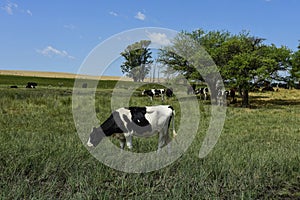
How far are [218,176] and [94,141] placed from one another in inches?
139

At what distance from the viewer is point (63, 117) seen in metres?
16.1

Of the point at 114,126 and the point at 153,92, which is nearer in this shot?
the point at 114,126

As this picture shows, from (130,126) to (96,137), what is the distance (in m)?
0.92

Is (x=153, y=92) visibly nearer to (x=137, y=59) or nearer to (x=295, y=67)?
(x=295, y=67)

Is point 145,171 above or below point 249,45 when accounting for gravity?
below

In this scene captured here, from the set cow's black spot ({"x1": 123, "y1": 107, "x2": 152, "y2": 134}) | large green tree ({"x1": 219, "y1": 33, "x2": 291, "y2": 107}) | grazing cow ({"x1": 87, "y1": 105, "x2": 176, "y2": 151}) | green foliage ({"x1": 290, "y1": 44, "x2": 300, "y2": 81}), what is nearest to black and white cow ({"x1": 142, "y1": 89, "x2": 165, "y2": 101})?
large green tree ({"x1": 219, "y1": 33, "x2": 291, "y2": 107})

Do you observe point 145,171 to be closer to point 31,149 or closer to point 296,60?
point 31,149

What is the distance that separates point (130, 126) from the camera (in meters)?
7.86

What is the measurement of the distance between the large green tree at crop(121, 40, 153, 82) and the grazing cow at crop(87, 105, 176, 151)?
2274 millimetres

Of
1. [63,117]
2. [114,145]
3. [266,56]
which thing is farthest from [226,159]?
[266,56]

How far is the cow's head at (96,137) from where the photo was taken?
785cm

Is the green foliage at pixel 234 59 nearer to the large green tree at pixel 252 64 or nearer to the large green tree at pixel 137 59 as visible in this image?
the large green tree at pixel 252 64

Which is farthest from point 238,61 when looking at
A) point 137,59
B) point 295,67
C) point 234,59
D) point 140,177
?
point 140,177

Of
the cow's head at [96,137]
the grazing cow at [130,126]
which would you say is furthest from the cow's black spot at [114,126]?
the cow's head at [96,137]
